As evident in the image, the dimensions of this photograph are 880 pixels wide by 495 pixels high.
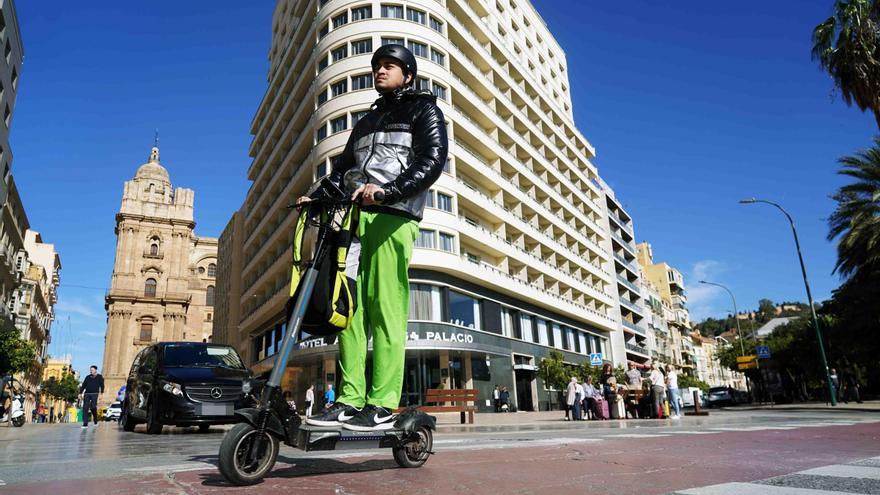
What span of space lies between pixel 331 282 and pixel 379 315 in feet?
1.36

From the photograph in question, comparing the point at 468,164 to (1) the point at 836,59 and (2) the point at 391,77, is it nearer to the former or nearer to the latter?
(1) the point at 836,59

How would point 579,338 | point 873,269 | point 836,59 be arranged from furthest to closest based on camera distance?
point 579,338 → point 873,269 → point 836,59

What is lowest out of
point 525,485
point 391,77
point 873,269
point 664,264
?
point 525,485

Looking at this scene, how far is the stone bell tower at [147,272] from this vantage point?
2800 inches

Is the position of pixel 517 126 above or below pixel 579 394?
above

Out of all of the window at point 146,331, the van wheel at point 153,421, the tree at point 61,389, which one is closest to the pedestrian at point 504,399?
the van wheel at point 153,421

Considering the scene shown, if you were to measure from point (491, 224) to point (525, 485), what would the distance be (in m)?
34.5

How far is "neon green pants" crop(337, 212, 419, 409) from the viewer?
3076 mm

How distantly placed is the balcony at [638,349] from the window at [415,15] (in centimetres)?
3865

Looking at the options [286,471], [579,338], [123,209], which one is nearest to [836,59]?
[286,471]

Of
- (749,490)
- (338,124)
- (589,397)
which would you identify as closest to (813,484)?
(749,490)

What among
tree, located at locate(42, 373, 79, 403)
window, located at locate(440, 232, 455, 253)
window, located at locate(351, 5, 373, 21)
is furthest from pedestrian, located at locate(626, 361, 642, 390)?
tree, located at locate(42, 373, 79, 403)

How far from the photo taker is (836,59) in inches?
796

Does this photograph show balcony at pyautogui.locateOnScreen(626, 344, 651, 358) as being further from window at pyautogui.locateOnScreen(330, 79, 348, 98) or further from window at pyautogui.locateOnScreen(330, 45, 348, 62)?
window at pyautogui.locateOnScreen(330, 45, 348, 62)
